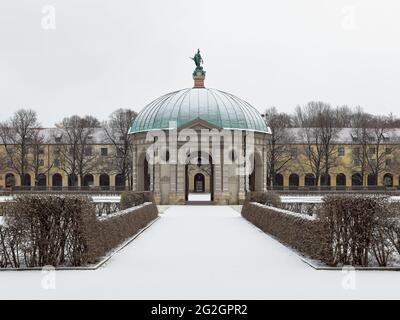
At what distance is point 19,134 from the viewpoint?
82938 millimetres

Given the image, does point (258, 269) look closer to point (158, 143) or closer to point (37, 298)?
point (37, 298)

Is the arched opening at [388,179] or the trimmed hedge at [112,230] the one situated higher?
the arched opening at [388,179]

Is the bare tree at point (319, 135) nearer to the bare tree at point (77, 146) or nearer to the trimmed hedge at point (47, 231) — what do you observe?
the bare tree at point (77, 146)

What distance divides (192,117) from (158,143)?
3.96 meters

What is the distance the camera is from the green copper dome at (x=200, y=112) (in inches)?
1971

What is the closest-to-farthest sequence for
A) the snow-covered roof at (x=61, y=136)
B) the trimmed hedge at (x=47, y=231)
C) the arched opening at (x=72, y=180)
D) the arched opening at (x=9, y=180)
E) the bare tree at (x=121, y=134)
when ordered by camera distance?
the trimmed hedge at (x=47, y=231) < the bare tree at (x=121, y=134) < the arched opening at (x=72, y=180) < the snow-covered roof at (x=61, y=136) < the arched opening at (x=9, y=180)

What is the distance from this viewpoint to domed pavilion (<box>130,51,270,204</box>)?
47750 millimetres

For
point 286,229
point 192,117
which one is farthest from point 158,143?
point 286,229

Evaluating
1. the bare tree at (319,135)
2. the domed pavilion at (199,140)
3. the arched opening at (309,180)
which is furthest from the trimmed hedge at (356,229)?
the arched opening at (309,180)

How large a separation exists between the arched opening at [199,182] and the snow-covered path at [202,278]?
73671 millimetres

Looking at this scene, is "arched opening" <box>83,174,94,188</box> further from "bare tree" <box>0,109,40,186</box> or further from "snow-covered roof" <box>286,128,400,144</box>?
"snow-covered roof" <box>286,128,400,144</box>

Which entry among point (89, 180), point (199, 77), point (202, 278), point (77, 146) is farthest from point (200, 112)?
point (89, 180)

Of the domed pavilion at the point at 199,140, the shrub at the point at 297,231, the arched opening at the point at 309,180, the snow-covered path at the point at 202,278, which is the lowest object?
the snow-covered path at the point at 202,278

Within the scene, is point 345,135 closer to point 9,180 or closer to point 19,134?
point 19,134
